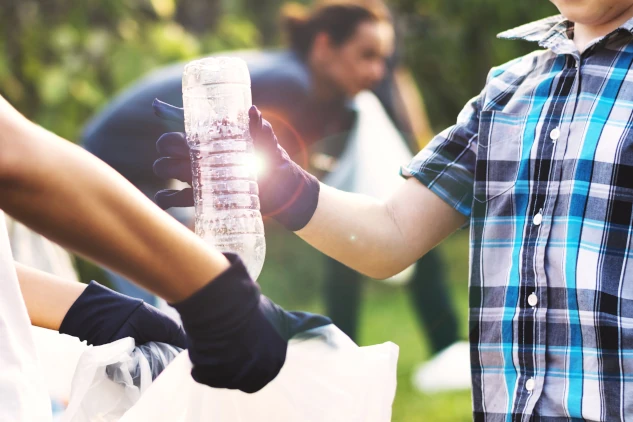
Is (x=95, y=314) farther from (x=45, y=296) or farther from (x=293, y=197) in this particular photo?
(x=293, y=197)

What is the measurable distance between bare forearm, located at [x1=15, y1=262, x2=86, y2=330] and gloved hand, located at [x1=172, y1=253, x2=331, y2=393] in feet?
1.72

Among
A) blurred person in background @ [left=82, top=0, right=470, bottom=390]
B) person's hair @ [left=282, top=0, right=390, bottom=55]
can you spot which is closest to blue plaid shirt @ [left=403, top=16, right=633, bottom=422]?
blurred person in background @ [left=82, top=0, right=470, bottom=390]

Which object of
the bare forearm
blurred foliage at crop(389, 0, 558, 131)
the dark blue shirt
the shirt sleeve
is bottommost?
blurred foliage at crop(389, 0, 558, 131)

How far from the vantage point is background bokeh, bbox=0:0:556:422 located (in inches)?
237

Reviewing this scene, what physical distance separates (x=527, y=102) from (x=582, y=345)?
0.45 m

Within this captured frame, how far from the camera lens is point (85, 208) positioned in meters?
0.90

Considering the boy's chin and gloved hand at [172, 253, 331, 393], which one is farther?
the boy's chin

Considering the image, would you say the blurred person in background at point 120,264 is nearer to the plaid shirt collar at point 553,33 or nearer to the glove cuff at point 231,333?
the glove cuff at point 231,333

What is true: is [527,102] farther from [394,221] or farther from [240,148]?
[240,148]

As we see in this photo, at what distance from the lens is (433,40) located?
8.85 meters

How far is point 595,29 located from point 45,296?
3.48 feet

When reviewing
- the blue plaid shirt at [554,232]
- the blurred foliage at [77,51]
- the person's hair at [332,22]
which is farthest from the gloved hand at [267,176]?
the blurred foliage at [77,51]

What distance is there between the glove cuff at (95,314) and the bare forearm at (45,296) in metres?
0.01

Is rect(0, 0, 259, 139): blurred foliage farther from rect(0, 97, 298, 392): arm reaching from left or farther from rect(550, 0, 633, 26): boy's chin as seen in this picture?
rect(0, 97, 298, 392): arm reaching from left
